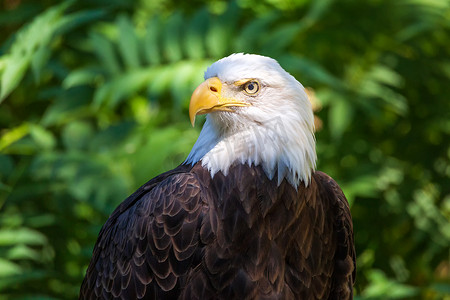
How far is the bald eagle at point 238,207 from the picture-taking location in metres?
2.31

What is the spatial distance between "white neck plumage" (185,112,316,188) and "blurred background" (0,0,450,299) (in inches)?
32.9

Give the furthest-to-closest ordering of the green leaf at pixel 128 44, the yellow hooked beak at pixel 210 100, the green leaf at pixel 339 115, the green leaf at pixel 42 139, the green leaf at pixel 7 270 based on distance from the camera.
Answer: the green leaf at pixel 339 115 < the green leaf at pixel 128 44 < the green leaf at pixel 42 139 < the green leaf at pixel 7 270 < the yellow hooked beak at pixel 210 100

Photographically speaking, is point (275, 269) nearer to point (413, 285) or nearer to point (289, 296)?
point (289, 296)

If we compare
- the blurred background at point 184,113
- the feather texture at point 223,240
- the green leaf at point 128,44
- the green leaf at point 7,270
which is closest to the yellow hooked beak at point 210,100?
the feather texture at point 223,240

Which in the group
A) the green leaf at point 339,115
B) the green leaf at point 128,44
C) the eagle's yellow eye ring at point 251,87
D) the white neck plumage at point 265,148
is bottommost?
the green leaf at point 339,115

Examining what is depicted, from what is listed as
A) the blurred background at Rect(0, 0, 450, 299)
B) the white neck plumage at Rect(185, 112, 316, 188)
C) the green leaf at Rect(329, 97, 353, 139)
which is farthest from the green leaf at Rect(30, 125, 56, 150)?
the green leaf at Rect(329, 97, 353, 139)

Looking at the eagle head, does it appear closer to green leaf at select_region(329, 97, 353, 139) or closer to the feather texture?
the feather texture

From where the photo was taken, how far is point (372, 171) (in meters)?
4.25

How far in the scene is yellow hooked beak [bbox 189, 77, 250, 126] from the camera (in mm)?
2291

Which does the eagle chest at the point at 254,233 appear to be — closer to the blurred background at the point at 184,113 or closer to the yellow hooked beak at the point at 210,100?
the yellow hooked beak at the point at 210,100

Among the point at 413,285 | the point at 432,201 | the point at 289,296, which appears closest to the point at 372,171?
the point at 432,201

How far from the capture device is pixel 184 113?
399 cm

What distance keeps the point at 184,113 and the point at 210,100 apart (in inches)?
67.3

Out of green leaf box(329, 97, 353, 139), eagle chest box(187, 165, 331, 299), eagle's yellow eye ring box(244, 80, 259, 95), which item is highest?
eagle's yellow eye ring box(244, 80, 259, 95)
